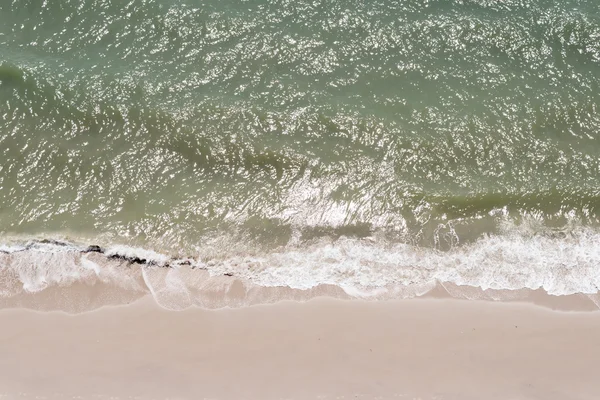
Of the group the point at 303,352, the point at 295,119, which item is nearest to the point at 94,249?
the point at 303,352

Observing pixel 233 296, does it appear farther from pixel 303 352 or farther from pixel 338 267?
pixel 338 267

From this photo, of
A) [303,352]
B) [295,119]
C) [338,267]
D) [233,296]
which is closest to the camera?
[303,352]

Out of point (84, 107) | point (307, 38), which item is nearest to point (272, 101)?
point (307, 38)

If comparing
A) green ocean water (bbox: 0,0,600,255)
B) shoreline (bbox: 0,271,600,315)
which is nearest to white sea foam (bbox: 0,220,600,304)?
shoreline (bbox: 0,271,600,315)

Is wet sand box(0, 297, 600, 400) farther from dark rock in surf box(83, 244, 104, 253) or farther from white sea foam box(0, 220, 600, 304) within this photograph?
dark rock in surf box(83, 244, 104, 253)

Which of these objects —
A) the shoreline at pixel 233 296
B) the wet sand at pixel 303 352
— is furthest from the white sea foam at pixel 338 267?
the wet sand at pixel 303 352

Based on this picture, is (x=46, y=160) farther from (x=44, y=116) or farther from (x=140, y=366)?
(x=140, y=366)

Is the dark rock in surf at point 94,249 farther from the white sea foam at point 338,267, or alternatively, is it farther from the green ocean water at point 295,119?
the green ocean water at point 295,119
